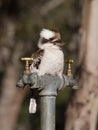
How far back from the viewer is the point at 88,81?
10203 millimetres

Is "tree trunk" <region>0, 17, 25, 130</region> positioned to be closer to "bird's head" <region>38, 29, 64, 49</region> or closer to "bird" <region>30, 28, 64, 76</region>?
"bird's head" <region>38, 29, 64, 49</region>

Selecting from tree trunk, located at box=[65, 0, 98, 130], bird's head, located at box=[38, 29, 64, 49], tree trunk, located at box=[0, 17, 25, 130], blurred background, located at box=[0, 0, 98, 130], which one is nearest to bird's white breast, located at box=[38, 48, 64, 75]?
bird's head, located at box=[38, 29, 64, 49]

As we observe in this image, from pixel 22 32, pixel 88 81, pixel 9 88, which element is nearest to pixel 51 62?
pixel 88 81

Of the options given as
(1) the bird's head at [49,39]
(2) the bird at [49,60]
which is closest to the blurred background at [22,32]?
(1) the bird's head at [49,39]

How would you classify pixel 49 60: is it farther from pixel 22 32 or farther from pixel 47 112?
pixel 22 32

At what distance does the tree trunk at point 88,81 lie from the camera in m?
10.2

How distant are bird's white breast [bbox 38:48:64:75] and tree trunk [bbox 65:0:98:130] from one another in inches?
149

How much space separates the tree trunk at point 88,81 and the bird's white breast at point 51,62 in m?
3.78

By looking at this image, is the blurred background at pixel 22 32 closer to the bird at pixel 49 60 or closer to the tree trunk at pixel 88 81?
the tree trunk at pixel 88 81

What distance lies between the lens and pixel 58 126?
24.1 meters

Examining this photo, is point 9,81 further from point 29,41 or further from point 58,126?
point 58,126

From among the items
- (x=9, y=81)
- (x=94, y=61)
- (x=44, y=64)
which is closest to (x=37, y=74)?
(x=44, y=64)

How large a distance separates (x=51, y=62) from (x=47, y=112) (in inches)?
17.9

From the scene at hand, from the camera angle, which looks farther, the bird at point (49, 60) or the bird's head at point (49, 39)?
the bird's head at point (49, 39)
